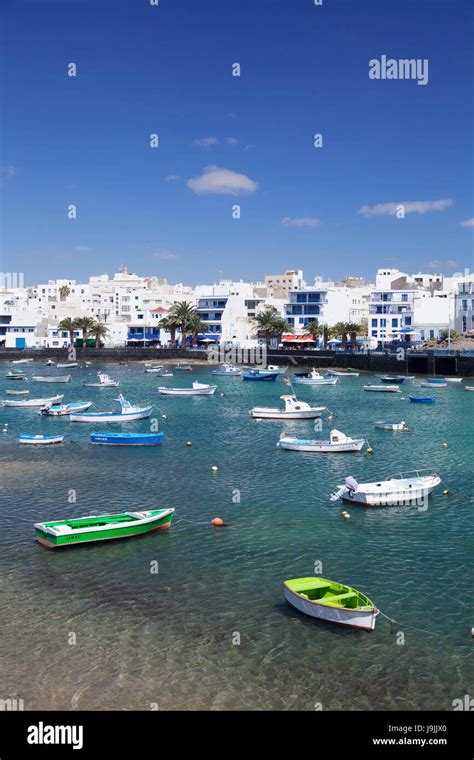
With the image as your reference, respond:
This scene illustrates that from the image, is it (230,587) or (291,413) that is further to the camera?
(291,413)

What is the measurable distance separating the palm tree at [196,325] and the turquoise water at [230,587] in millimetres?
115728

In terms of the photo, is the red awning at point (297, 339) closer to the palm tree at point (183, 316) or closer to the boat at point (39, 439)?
the palm tree at point (183, 316)

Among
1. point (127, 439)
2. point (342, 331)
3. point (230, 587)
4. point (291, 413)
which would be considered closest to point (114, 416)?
point (127, 439)

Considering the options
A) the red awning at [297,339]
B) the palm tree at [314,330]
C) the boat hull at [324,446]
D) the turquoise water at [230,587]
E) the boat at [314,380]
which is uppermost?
the palm tree at [314,330]

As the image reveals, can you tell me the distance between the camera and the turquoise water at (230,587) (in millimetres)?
19203

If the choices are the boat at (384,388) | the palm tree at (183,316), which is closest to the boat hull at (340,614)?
the boat at (384,388)

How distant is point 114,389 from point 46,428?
37379 millimetres

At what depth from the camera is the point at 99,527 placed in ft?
99.2

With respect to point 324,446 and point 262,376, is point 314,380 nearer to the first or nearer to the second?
point 262,376

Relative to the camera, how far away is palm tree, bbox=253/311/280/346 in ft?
521

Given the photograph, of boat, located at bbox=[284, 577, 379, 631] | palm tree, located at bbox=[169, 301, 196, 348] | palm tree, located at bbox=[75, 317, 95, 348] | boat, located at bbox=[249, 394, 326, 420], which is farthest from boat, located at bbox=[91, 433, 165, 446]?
palm tree, located at bbox=[75, 317, 95, 348]

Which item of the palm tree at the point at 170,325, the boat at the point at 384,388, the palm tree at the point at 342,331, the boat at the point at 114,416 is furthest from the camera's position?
the palm tree at the point at 170,325

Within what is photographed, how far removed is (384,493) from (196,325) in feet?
433

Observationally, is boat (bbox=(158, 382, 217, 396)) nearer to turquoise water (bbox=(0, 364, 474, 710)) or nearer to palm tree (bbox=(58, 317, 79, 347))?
turquoise water (bbox=(0, 364, 474, 710))
